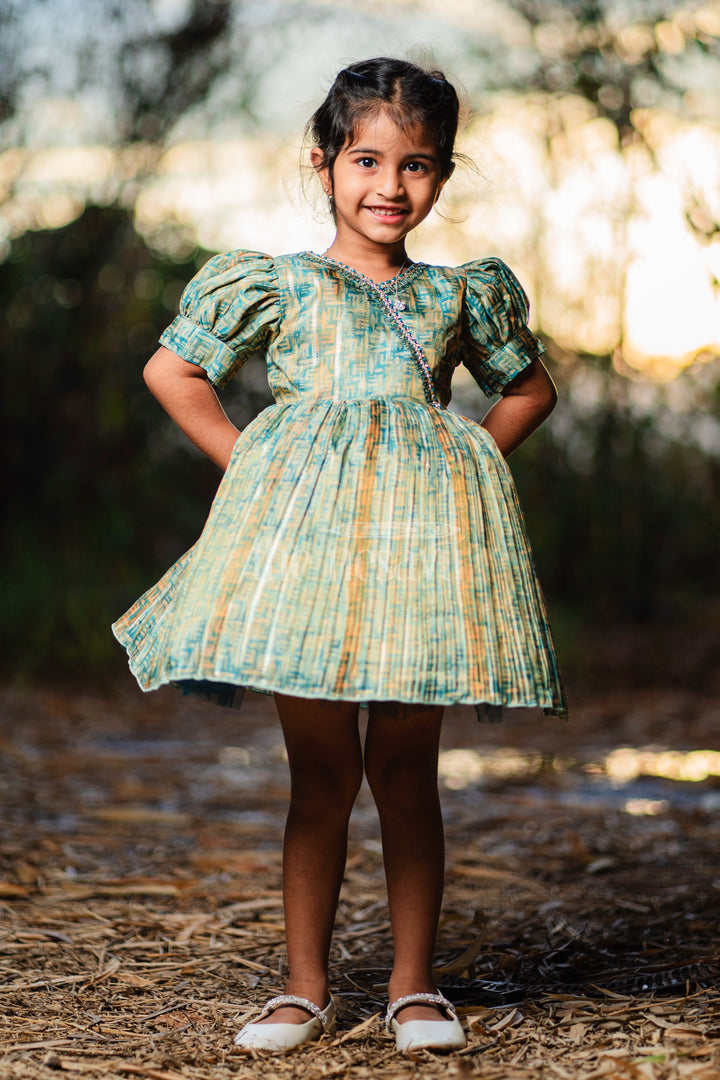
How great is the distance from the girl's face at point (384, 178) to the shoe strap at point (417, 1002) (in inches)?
43.3

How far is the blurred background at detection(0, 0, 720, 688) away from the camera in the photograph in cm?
511

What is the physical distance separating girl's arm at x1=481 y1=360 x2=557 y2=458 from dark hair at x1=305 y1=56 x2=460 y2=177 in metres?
0.35

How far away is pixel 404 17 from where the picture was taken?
502 cm

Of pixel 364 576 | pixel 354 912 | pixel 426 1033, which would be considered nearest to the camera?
pixel 364 576

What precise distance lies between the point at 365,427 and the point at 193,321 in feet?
1.08

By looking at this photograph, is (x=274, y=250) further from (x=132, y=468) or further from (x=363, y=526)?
(x=363, y=526)

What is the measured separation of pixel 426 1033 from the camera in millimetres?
1581

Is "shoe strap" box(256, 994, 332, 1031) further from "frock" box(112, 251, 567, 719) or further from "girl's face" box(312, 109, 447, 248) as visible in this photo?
"girl's face" box(312, 109, 447, 248)

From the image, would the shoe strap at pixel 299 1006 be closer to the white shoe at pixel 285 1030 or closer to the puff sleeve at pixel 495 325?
the white shoe at pixel 285 1030

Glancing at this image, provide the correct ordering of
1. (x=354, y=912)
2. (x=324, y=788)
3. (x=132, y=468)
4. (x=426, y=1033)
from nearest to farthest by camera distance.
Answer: (x=426, y=1033) < (x=324, y=788) < (x=354, y=912) < (x=132, y=468)

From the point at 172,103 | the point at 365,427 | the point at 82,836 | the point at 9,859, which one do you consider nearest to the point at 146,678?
the point at 365,427

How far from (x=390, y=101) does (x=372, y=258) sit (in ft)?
0.73

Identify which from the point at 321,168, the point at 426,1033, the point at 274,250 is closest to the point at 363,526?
the point at 321,168

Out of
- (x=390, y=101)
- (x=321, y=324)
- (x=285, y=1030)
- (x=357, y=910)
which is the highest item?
(x=390, y=101)
